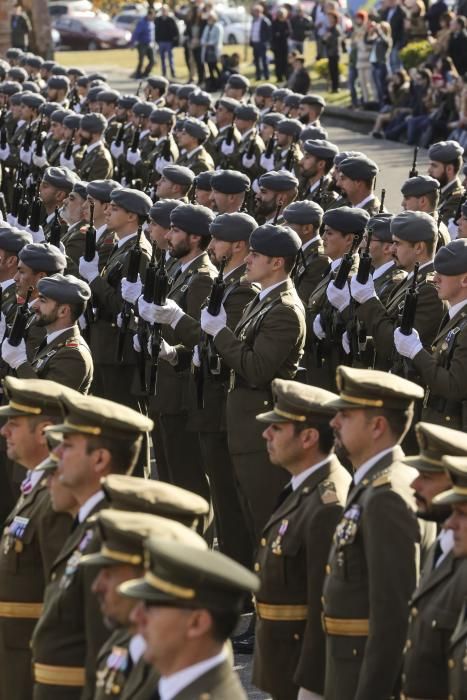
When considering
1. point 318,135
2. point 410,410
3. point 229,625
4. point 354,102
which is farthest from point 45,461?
point 354,102

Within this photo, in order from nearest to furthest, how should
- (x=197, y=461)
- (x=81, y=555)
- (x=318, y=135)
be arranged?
(x=81, y=555) < (x=197, y=461) < (x=318, y=135)

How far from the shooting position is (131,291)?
1009 cm

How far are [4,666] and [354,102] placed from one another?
80.3 ft

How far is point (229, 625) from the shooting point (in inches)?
170

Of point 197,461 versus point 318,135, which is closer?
point 197,461

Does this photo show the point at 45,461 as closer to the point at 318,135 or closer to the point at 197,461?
the point at 197,461

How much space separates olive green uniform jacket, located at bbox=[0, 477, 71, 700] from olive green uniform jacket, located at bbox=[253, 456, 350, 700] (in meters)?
0.81

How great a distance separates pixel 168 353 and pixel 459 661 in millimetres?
4597

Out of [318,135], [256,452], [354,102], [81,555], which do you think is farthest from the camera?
[354,102]

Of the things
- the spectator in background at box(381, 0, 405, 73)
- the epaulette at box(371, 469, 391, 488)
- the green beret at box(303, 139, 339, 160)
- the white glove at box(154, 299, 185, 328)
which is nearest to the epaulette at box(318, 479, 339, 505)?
the epaulette at box(371, 469, 391, 488)

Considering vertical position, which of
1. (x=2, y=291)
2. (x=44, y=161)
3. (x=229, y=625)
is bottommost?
(x=44, y=161)

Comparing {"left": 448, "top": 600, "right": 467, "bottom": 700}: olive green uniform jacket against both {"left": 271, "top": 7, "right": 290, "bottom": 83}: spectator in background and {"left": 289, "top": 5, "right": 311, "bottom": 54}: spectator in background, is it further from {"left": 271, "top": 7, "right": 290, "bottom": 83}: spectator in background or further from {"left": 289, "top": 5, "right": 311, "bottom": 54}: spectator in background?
{"left": 289, "top": 5, "right": 311, "bottom": 54}: spectator in background

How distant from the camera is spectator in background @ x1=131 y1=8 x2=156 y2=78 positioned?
39.0m

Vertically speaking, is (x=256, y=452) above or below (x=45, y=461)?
below
